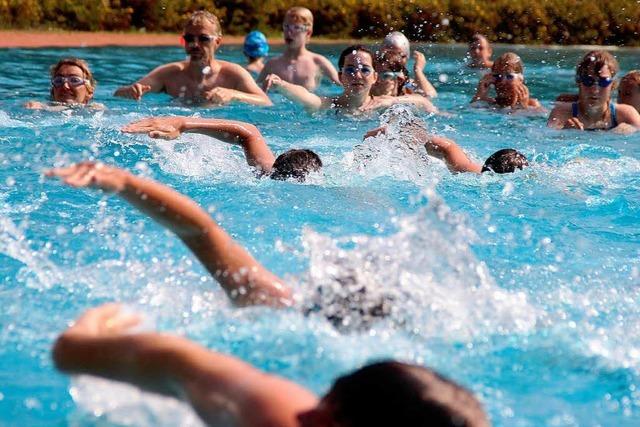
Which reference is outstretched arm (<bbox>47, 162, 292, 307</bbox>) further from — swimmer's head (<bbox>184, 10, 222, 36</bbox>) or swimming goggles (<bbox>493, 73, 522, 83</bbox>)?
swimming goggles (<bbox>493, 73, 522, 83</bbox>)

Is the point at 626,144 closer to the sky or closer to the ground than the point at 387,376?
closer to the ground

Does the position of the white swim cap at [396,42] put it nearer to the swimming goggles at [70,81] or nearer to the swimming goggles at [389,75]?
the swimming goggles at [389,75]

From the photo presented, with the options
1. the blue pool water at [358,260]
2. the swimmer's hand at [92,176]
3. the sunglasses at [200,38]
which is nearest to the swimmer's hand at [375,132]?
the blue pool water at [358,260]

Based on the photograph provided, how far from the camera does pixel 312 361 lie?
3.33 meters

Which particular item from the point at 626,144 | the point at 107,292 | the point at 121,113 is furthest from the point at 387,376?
the point at 121,113

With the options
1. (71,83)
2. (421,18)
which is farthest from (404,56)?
(421,18)

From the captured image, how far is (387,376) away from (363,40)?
1784 centimetres

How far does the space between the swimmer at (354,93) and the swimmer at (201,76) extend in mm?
367

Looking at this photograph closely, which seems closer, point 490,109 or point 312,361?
point 312,361

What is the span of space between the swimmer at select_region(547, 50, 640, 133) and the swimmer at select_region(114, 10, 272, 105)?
9.50 feet

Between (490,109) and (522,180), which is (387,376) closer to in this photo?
(522,180)

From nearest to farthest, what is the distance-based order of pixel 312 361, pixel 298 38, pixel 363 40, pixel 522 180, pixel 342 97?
pixel 312 361 → pixel 522 180 → pixel 342 97 → pixel 298 38 → pixel 363 40

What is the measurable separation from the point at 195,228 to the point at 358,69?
5.28 m

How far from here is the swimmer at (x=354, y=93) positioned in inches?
323
